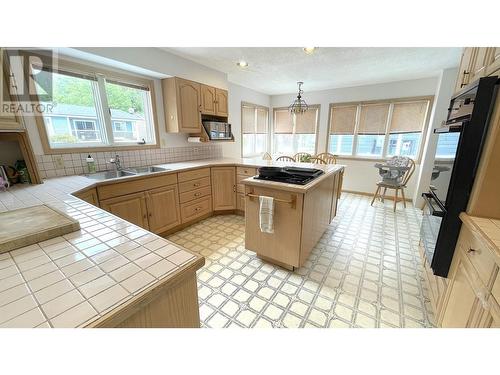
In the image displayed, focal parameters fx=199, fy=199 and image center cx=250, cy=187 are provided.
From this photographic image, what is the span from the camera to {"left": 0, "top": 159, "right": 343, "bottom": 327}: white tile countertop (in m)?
0.48

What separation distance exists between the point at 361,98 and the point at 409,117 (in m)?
0.98

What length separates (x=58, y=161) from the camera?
2.07 metres

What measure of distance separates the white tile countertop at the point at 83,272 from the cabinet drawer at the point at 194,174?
165cm

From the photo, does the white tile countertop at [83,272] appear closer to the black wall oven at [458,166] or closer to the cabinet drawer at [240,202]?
the black wall oven at [458,166]

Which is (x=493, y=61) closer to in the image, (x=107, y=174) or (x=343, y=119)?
(x=107, y=174)

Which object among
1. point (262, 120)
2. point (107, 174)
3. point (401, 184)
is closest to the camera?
point (107, 174)

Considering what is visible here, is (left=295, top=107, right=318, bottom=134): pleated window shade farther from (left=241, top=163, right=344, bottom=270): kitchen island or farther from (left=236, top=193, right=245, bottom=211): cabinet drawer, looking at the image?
(left=241, top=163, right=344, bottom=270): kitchen island

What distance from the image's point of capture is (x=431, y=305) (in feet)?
5.06

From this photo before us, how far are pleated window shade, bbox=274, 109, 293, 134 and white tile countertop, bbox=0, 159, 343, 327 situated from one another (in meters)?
4.95

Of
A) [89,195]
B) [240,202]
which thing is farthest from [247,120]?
[89,195]

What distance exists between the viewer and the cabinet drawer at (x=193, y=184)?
8.67 ft
